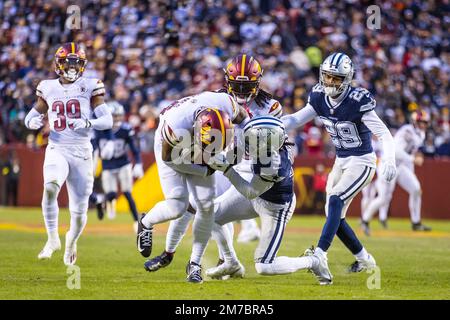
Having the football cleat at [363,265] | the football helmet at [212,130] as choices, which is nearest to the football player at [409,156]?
the football cleat at [363,265]

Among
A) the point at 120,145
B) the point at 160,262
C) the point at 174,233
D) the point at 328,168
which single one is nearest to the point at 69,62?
the point at 174,233

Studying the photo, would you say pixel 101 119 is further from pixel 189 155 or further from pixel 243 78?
pixel 189 155

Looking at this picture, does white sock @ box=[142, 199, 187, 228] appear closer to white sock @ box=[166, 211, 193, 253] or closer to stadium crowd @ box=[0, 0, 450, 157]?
white sock @ box=[166, 211, 193, 253]

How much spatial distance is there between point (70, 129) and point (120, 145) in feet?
15.7

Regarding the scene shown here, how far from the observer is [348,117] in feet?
27.8

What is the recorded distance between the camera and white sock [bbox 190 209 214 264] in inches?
299

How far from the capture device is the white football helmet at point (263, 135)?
282 inches

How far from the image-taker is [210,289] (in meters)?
7.43

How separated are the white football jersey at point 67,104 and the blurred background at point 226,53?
9.04 m

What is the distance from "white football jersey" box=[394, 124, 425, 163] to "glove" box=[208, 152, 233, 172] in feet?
28.1

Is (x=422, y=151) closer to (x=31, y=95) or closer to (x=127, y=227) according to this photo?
(x=127, y=227)

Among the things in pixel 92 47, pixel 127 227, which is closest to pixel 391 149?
pixel 127 227

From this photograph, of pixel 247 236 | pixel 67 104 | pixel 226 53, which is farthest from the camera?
pixel 226 53
